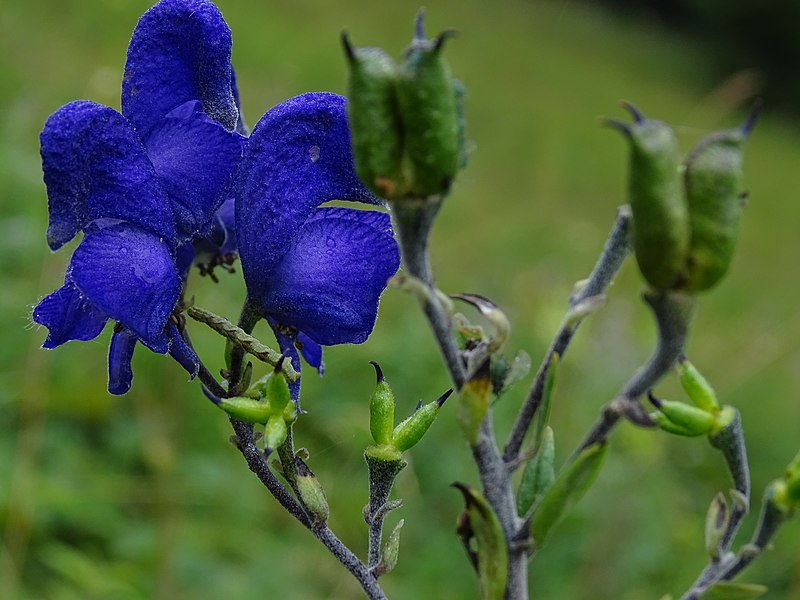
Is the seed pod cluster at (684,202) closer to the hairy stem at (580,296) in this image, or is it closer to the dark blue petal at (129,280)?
the hairy stem at (580,296)

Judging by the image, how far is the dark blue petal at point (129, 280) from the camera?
30.0 inches

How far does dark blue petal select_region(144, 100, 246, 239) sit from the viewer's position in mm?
832

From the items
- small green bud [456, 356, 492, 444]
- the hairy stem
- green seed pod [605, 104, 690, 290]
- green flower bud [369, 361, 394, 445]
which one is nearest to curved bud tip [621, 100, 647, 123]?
green seed pod [605, 104, 690, 290]

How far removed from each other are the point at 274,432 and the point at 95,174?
27cm

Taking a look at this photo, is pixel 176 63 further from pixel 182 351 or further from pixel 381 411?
pixel 381 411

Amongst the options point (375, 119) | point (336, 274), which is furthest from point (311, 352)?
point (375, 119)

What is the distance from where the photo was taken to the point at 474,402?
661 mm

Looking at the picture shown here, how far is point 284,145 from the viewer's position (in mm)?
856

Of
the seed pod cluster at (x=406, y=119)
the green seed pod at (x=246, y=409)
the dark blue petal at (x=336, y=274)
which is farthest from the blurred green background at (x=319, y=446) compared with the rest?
the seed pod cluster at (x=406, y=119)

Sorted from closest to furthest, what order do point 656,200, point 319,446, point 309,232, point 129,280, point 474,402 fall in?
point 656,200 < point 474,402 < point 129,280 < point 309,232 < point 319,446

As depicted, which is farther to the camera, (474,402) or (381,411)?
(381,411)

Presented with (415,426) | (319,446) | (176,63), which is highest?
(176,63)

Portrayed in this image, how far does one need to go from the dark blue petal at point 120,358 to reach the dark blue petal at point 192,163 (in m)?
0.10

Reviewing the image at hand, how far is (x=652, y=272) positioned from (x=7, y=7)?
21.2 feet
